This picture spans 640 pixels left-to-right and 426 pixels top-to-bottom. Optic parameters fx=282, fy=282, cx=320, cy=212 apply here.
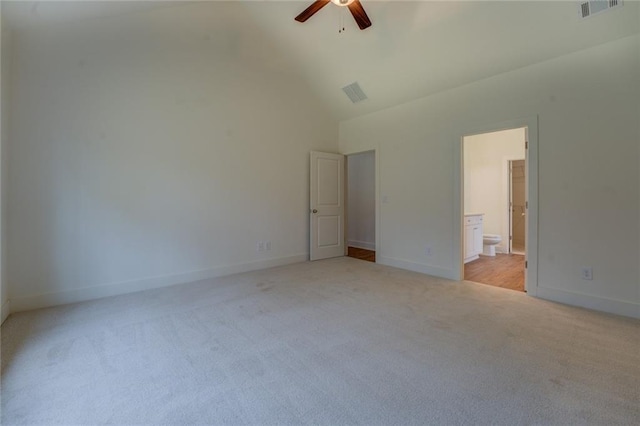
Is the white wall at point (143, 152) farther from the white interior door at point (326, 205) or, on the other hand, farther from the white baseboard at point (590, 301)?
the white baseboard at point (590, 301)

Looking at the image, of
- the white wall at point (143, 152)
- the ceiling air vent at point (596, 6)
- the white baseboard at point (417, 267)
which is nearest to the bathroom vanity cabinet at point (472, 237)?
the white baseboard at point (417, 267)

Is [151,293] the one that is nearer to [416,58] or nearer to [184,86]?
[184,86]

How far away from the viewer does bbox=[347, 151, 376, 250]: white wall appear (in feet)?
21.6

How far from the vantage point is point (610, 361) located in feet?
6.30

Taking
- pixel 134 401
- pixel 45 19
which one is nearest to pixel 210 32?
pixel 45 19

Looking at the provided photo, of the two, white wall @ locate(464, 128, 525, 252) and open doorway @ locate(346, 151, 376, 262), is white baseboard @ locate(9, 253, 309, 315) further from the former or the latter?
white wall @ locate(464, 128, 525, 252)

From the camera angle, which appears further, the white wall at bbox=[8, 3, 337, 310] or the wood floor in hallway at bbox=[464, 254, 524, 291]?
the wood floor in hallway at bbox=[464, 254, 524, 291]

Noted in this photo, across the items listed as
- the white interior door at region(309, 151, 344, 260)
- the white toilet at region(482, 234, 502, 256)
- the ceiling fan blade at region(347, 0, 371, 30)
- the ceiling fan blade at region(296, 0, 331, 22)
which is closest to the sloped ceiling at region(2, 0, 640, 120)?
the ceiling fan blade at region(347, 0, 371, 30)

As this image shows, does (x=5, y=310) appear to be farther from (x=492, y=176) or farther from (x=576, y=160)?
(x=492, y=176)

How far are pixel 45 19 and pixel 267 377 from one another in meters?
3.76

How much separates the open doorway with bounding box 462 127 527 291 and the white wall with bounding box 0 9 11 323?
5.90 m

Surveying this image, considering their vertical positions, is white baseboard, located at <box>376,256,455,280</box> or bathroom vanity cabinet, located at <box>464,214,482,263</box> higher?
bathroom vanity cabinet, located at <box>464,214,482,263</box>

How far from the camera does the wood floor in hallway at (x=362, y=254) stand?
17.7 feet

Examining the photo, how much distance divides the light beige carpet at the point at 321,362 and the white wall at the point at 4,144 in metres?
A: 0.25
